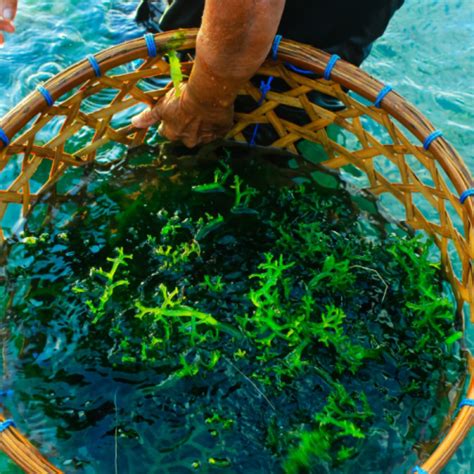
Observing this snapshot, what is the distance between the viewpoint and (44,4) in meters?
3.53

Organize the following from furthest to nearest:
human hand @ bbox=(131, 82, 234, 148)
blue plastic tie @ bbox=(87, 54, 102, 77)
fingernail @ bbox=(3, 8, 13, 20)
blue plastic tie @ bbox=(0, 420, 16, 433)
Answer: human hand @ bbox=(131, 82, 234, 148) → blue plastic tie @ bbox=(87, 54, 102, 77) → fingernail @ bbox=(3, 8, 13, 20) → blue plastic tie @ bbox=(0, 420, 16, 433)

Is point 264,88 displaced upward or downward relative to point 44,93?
upward

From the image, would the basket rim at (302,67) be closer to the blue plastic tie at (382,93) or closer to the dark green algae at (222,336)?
the blue plastic tie at (382,93)

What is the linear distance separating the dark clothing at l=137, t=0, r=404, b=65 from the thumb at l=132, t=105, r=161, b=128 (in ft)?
1.59

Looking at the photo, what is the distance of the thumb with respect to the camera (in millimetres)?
2377

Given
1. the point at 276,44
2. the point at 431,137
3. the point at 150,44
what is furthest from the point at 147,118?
the point at 431,137

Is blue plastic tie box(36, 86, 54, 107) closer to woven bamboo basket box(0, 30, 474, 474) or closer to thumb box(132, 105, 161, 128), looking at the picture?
woven bamboo basket box(0, 30, 474, 474)

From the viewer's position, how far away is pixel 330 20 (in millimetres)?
2428

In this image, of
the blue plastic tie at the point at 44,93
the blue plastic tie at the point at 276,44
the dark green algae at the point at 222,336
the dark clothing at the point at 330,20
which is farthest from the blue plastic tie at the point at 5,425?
the dark clothing at the point at 330,20

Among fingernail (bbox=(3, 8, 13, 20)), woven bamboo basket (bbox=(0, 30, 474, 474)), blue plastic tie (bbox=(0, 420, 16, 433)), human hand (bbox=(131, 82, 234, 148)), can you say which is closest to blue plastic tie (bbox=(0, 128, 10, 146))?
woven bamboo basket (bbox=(0, 30, 474, 474))

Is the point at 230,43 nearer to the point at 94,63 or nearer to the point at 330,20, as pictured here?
the point at 94,63

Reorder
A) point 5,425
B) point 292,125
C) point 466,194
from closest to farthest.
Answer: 1. point 5,425
2. point 466,194
3. point 292,125

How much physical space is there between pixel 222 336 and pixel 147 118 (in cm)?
98

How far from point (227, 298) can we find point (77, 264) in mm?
590
